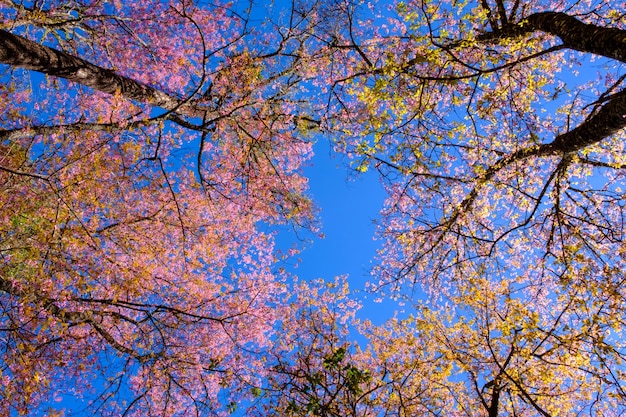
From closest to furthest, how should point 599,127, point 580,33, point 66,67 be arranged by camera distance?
1. point 580,33
2. point 599,127
3. point 66,67

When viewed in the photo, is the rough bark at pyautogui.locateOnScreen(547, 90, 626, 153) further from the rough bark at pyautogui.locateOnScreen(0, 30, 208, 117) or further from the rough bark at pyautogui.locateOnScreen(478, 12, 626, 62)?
the rough bark at pyautogui.locateOnScreen(0, 30, 208, 117)

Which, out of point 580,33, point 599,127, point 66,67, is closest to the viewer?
point 580,33

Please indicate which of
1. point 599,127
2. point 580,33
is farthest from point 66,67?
point 599,127

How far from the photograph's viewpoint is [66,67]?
6035 millimetres

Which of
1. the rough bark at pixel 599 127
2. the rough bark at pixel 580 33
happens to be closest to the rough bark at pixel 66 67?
the rough bark at pixel 580 33

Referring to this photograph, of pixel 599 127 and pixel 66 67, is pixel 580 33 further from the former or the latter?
→ pixel 66 67

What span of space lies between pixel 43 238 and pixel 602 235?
9.95m

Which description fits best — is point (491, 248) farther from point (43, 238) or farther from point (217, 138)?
point (43, 238)

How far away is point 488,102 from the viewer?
6.48m

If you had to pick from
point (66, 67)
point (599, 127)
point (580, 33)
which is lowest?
point (599, 127)

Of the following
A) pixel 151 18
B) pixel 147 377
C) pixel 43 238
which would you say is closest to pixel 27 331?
pixel 43 238

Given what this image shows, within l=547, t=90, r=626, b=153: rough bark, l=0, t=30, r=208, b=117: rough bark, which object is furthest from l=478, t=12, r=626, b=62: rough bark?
l=0, t=30, r=208, b=117: rough bark

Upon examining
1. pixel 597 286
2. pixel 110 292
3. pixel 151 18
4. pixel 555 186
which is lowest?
pixel 597 286

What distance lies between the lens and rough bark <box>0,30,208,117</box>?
5.22 metres
